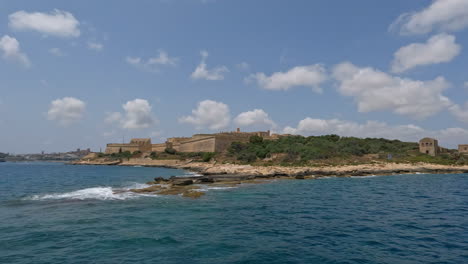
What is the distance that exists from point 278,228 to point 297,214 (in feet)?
10.5

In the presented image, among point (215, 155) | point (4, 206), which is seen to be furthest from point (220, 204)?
point (215, 155)

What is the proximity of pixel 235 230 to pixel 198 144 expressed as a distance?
73937 mm

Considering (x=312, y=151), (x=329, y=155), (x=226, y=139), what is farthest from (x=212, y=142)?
(x=329, y=155)

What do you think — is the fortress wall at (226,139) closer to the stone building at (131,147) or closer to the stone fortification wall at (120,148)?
the stone building at (131,147)

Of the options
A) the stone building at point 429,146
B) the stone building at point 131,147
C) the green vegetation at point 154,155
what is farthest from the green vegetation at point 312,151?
the stone building at point 131,147

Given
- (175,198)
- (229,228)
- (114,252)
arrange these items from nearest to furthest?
(114,252), (229,228), (175,198)

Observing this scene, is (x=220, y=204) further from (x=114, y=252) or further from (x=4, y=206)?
(x=4, y=206)

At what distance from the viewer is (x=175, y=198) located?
2073cm

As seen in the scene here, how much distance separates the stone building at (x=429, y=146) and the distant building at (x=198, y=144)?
3804 centimetres

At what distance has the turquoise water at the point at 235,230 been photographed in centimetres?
941

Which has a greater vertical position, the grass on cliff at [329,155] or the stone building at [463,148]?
the stone building at [463,148]

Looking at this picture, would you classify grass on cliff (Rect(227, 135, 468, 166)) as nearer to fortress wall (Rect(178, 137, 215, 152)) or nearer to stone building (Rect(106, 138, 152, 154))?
fortress wall (Rect(178, 137, 215, 152))

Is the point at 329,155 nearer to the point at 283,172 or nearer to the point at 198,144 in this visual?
the point at 283,172

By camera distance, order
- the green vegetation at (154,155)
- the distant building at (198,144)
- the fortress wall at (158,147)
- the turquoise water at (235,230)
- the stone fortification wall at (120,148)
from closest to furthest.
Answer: the turquoise water at (235,230), the distant building at (198,144), the green vegetation at (154,155), the fortress wall at (158,147), the stone fortification wall at (120,148)
